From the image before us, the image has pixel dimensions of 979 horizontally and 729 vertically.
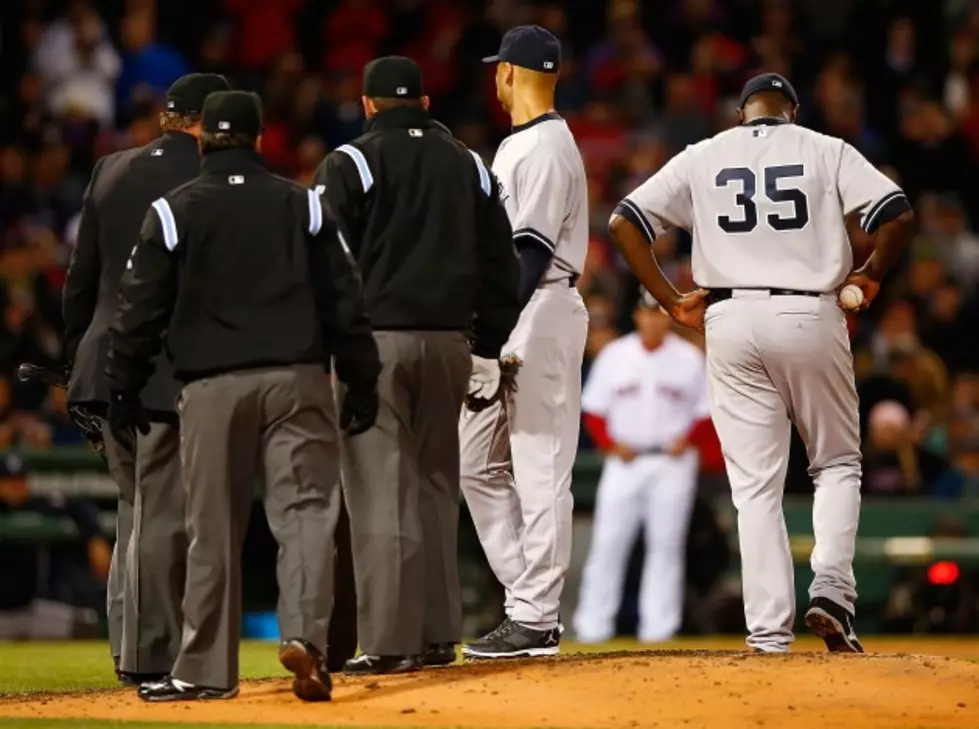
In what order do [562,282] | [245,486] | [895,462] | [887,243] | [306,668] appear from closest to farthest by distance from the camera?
[306,668]
[245,486]
[887,243]
[562,282]
[895,462]

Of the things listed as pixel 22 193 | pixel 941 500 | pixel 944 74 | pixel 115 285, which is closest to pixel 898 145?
pixel 944 74

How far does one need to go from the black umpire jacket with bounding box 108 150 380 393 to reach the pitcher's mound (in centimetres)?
Result: 125

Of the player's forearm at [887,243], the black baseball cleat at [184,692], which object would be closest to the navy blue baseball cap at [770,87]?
the player's forearm at [887,243]

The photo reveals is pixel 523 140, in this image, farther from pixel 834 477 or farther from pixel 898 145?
pixel 898 145

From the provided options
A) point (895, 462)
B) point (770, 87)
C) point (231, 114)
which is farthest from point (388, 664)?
point (895, 462)

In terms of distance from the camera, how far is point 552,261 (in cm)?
914

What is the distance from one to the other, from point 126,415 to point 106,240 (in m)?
0.97

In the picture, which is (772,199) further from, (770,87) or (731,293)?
(770,87)

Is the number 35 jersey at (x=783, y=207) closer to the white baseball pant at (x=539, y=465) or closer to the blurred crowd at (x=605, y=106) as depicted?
the white baseball pant at (x=539, y=465)

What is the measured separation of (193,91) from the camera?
342 inches

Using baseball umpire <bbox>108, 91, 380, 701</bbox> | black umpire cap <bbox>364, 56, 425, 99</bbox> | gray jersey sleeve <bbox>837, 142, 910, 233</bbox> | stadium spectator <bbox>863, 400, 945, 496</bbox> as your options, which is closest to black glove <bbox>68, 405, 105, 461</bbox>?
baseball umpire <bbox>108, 91, 380, 701</bbox>

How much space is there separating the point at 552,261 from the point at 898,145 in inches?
413

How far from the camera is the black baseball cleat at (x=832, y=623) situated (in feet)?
28.8

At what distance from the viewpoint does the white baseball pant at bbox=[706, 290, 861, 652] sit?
880 centimetres
